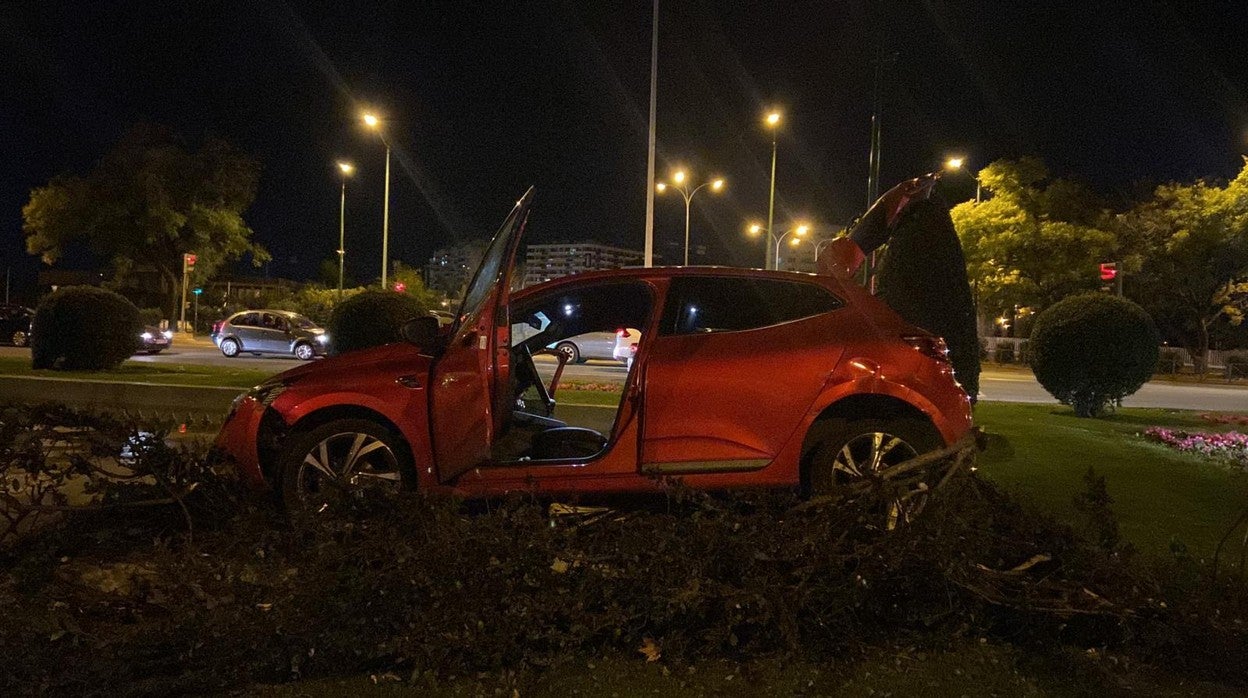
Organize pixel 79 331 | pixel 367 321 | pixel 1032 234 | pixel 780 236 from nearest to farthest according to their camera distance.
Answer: pixel 367 321 → pixel 79 331 → pixel 1032 234 → pixel 780 236

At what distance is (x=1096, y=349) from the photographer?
11914 mm

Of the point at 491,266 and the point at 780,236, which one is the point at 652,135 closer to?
the point at 491,266

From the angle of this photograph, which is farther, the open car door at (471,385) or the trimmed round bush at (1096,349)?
the trimmed round bush at (1096,349)

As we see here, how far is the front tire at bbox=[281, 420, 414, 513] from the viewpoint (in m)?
4.69

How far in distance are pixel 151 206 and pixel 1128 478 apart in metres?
45.4

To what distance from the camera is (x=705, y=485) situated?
4.68 meters

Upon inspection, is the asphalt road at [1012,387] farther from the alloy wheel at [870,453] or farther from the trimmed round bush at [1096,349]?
the alloy wheel at [870,453]

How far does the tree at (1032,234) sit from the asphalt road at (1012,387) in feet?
14.6

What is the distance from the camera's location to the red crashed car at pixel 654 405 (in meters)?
4.60

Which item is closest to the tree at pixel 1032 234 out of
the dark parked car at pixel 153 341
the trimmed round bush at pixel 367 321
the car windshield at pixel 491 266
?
the trimmed round bush at pixel 367 321

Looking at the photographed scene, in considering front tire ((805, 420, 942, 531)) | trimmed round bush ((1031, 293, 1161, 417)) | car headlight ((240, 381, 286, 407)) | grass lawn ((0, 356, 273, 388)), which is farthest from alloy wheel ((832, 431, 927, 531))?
grass lawn ((0, 356, 273, 388))

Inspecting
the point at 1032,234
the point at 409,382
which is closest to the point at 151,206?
the point at 1032,234

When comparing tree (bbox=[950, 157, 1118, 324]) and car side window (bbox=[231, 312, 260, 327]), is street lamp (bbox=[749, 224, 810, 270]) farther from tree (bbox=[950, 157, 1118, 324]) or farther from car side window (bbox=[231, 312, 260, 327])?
car side window (bbox=[231, 312, 260, 327])

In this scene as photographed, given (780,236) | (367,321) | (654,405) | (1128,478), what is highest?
(780,236)
